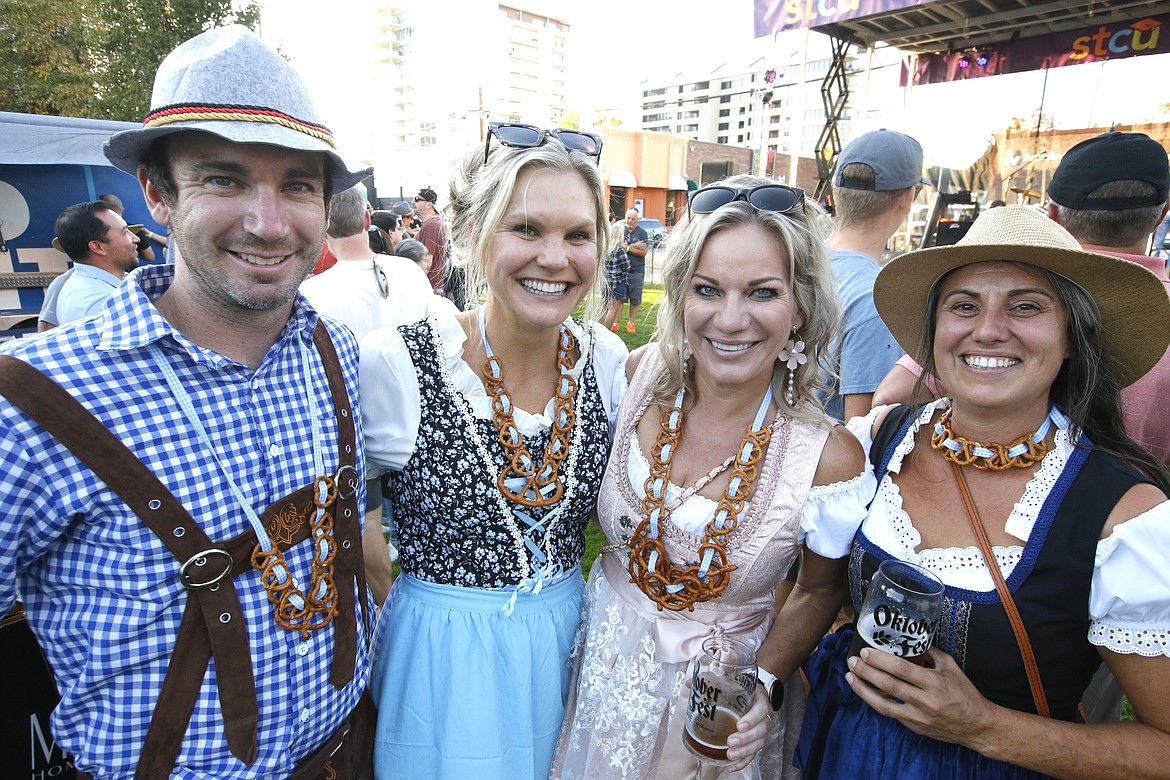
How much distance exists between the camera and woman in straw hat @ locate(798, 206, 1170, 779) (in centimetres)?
126

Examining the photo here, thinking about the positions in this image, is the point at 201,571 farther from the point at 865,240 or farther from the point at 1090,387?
the point at 865,240

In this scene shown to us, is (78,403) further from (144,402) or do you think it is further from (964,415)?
(964,415)

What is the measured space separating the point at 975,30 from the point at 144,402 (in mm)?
10639

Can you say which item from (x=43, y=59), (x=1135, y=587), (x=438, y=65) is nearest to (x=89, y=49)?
(x=43, y=59)

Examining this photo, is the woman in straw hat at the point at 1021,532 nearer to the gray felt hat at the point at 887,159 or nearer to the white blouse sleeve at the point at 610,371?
the white blouse sleeve at the point at 610,371

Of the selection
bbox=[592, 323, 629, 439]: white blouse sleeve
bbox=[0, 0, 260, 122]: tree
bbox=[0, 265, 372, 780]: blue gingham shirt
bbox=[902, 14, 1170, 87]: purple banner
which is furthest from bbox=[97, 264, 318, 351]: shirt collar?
bbox=[0, 0, 260, 122]: tree

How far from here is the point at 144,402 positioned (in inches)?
45.3

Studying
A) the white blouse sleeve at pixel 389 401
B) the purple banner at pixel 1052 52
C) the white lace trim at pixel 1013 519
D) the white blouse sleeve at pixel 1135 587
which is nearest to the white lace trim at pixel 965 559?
the white lace trim at pixel 1013 519

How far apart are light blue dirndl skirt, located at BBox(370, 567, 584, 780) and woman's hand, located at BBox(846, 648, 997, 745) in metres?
0.85

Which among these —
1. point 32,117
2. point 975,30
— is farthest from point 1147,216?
point 32,117

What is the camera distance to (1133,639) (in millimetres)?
1221

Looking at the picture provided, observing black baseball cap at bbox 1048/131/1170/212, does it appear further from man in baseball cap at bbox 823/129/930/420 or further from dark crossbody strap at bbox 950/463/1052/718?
dark crossbody strap at bbox 950/463/1052/718

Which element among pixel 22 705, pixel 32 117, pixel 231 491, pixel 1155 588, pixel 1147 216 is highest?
pixel 32 117

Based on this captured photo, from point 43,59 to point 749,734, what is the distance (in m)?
17.6
